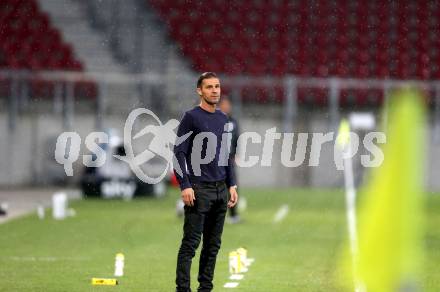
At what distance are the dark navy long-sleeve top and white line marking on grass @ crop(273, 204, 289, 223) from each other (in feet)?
31.2

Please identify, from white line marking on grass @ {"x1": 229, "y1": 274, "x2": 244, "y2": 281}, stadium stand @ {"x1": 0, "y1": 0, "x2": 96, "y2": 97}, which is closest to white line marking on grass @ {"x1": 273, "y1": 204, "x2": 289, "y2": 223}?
white line marking on grass @ {"x1": 229, "y1": 274, "x2": 244, "y2": 281}

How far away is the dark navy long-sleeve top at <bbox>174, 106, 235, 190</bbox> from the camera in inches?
332

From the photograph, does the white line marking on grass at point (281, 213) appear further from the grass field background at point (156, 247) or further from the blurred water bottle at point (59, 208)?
the blurred water bottle at point (59, 208)

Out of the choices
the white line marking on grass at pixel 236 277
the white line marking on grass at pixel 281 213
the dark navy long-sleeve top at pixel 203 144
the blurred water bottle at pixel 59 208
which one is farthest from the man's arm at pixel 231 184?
the blurred water bottle at pixel 59 208

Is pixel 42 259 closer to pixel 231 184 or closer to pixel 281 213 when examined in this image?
pixel 231 184

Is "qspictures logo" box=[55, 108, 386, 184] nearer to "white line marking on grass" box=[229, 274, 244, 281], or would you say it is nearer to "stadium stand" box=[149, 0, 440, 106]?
"stadium stand" box=[149, 0, 440, 106]

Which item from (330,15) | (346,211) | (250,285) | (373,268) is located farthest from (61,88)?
(373,268)

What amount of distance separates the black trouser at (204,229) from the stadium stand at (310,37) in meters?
21.2

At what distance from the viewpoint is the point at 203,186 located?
852 centimetres

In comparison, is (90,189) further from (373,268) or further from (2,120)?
(373,268)

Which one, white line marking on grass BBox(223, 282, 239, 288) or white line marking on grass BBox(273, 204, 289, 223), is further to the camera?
white line marking on grass BBox(273, 204, 289, 223)

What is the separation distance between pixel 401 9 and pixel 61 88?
10268mm

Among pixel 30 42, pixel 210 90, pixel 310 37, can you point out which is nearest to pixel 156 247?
pixel 210 90

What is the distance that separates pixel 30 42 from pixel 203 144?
Answer: 21.8m
